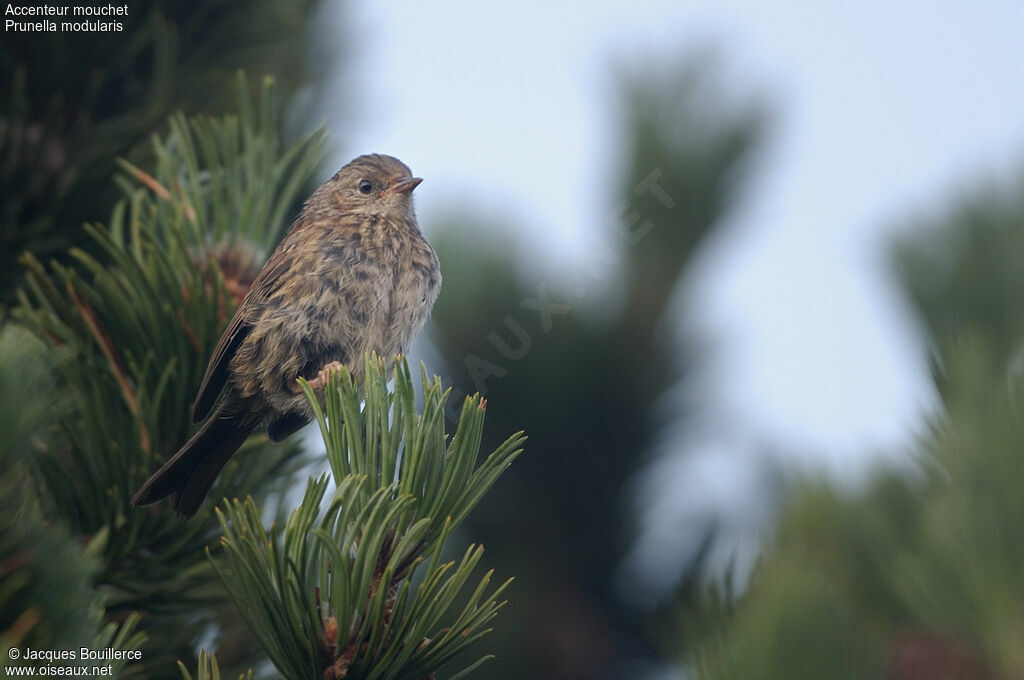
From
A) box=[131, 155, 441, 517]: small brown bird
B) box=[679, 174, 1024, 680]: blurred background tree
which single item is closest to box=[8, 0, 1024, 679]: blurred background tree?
box=[679, 174, 1024, 680]: blurred background tree

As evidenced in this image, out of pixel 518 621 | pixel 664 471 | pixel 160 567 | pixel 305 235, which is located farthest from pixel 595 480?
pixel 160 567

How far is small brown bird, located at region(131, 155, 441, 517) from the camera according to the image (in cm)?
252

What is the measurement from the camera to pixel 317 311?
8.98 ft

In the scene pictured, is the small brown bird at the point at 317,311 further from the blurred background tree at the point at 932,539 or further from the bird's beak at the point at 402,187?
the blurred background tree at the point at 932,539

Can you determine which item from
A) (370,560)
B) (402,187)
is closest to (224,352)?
(370,560)

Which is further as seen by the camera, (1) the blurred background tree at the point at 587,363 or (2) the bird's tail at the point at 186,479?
(1) the blurred background tree at the point at 587,363

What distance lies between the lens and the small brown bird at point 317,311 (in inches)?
99.0

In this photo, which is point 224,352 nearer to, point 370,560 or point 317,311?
point 317,311

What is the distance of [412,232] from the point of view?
10.2 ft

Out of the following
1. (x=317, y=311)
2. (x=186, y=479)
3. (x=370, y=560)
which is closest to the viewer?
(x=370, y=560)

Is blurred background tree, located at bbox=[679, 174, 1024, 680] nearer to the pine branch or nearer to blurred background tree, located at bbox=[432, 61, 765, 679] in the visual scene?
blurred background tree, located at bbox=[432, 61, 765, 679]

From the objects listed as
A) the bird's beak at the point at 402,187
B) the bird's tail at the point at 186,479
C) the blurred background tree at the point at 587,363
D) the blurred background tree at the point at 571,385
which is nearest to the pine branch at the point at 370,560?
the blurred background tree at the point at 571,385

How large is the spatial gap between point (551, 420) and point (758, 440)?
0.67 m

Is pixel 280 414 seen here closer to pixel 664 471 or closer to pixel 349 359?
pixel 349 359
